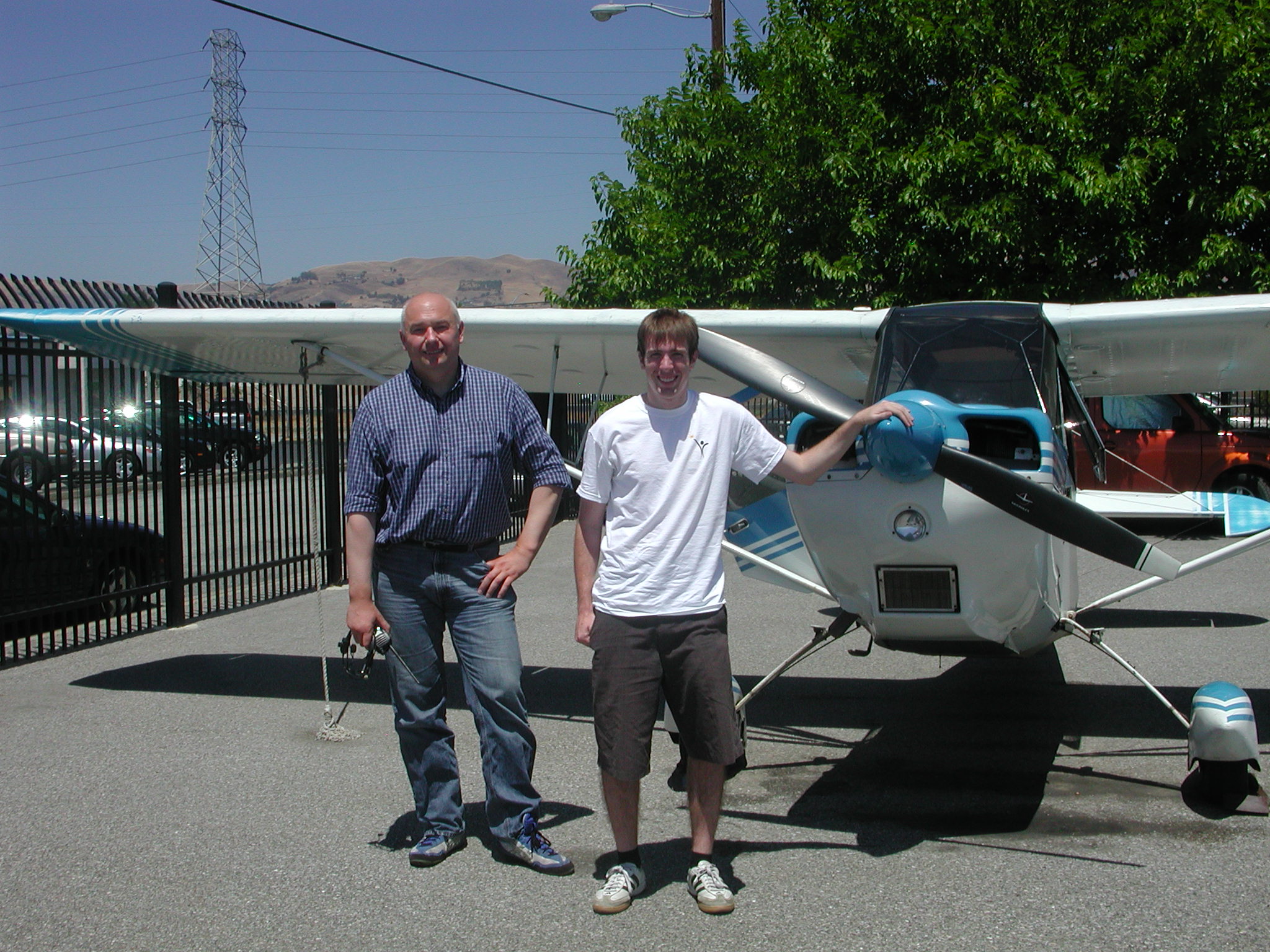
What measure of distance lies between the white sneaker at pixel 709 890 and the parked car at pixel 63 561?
547 cm

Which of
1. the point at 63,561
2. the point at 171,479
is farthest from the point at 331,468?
the point at 63,561

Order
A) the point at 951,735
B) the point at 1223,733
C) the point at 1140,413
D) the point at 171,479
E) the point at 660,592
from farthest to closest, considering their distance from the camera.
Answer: the point at 1140,413 → the point at 171,479 → the point at 951,735 → the point at 1223,733 → the point at 660,592

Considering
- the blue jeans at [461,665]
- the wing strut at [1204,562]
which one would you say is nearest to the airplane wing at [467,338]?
the wing strut at [1204,562]

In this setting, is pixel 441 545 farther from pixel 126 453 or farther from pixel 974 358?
pixel 126 453

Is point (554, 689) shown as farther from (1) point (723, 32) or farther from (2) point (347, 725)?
(1) point (723, 32)

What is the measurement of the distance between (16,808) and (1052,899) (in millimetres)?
3926

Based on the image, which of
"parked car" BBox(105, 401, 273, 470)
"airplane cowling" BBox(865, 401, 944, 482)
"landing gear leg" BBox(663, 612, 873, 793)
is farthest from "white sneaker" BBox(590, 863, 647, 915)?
"parked car" BBox(105, 401, 273, 470)

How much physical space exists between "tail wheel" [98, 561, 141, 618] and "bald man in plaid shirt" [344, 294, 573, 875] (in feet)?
16.1

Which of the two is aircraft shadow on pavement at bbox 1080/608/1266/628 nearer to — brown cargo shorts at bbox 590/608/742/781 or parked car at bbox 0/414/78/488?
brown cargo shorts at bbox 590/608/742/781

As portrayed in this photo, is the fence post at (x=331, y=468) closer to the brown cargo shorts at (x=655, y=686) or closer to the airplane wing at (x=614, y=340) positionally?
the airplane wing at (x=614, y=340)

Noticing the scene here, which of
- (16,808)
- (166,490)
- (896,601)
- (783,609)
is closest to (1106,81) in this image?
(783,609)

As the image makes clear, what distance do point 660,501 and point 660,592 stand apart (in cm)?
28

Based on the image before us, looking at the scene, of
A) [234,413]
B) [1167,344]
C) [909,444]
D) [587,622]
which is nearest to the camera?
[587,622]

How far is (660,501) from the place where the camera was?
3312mm
